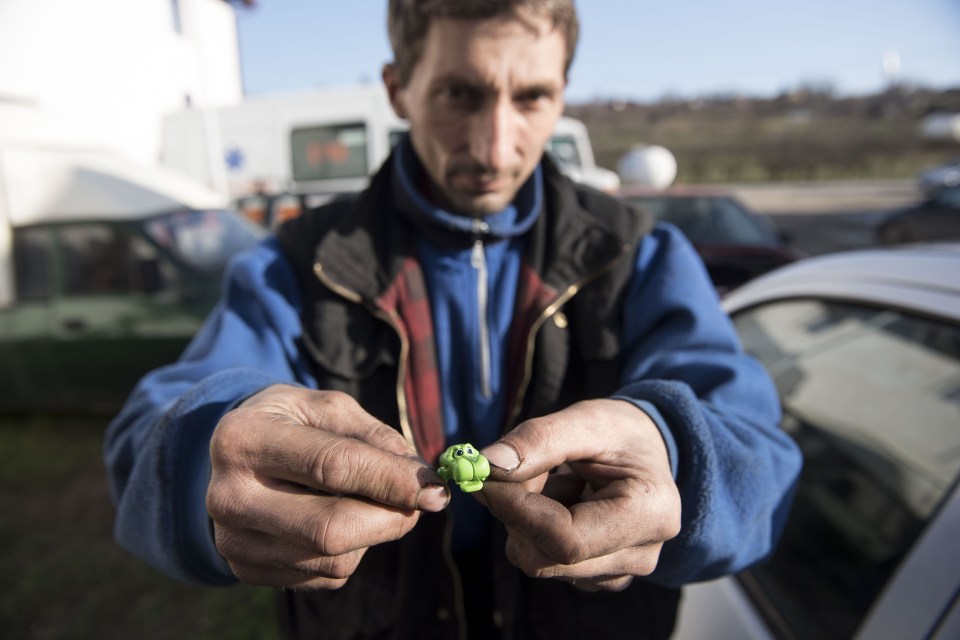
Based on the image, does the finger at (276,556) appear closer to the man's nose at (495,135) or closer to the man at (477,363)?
the man at (477,363)

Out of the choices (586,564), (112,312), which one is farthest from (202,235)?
(586,564)

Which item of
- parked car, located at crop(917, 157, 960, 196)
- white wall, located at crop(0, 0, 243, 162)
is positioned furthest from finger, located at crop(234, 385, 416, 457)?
parked car, located at crop(917, 157, 960, 196)

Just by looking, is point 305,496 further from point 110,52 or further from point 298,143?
point 298,143

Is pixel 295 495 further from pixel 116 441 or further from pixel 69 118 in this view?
pixel 69 118

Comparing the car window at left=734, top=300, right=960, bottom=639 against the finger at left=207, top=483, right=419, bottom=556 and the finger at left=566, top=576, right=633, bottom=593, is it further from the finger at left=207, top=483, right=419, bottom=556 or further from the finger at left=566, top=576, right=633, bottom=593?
the finger at left=207, top=483, right=419, bottom=556

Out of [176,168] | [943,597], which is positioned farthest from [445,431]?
[176,168]

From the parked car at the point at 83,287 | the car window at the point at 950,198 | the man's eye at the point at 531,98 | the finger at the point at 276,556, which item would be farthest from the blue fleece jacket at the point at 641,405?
the car window at the point at 950,198

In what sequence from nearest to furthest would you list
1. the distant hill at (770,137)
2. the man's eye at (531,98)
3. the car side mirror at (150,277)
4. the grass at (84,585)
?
the man's eye at (531,98), the grass at (84,585), the car side mirror at (150,277), the distant hill at (770,137)
